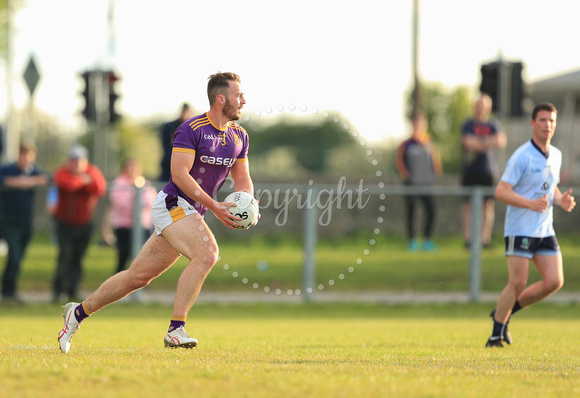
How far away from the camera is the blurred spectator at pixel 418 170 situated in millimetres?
17406

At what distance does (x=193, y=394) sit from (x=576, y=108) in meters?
45.5

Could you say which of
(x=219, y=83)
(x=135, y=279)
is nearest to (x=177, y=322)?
(x=135, y=279)

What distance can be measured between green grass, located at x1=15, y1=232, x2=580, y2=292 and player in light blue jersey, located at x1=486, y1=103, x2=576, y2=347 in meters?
6.93

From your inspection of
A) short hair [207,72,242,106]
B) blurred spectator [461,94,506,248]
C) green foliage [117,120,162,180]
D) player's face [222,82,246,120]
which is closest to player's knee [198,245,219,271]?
player's face [222,82,246,120]

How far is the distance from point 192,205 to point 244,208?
1.54 ft

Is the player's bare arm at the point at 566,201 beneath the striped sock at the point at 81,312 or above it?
above

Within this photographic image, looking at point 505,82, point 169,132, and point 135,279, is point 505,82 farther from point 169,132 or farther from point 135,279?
point 135,279

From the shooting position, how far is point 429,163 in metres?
17.9

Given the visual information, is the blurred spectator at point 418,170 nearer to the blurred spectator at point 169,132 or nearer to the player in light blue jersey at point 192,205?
the blurred spectator at point 169,132

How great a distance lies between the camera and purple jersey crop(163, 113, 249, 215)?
7742 millimetres

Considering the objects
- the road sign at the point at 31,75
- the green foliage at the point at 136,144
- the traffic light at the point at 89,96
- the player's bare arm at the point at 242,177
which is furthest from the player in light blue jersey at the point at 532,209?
the green foliage at the point at 136,144

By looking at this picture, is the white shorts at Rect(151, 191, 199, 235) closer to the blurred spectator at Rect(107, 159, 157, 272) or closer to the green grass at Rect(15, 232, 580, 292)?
the blurred spectator at Rect(107, 159, 157, 272)

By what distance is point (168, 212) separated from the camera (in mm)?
7848

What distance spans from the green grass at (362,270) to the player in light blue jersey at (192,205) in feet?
30.7
